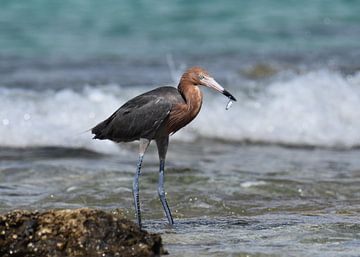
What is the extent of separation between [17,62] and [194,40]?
3.70 meters

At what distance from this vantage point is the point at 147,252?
5113 millimetres

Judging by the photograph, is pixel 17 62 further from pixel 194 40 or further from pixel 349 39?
pixel 349 39

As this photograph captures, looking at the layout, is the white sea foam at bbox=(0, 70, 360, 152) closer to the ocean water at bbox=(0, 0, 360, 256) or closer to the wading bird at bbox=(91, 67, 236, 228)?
the ocean water at bbox=(0, 0, 360, 256)

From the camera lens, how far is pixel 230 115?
1120cm

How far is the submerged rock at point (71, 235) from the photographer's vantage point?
5062 mm

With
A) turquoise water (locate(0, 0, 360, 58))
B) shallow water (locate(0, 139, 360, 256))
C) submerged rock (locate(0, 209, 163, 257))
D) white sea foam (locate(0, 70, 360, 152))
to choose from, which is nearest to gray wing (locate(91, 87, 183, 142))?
shallow water (locate(0, 139, 360, 256))

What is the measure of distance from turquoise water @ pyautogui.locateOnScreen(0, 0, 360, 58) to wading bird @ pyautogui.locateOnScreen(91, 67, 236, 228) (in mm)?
9265

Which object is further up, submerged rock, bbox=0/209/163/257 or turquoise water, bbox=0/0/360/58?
turquoise water, bbox=0/0/360/58

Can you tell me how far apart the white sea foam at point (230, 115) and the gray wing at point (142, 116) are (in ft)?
10.5

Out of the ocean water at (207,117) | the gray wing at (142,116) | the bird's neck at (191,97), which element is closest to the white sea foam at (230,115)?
the ocean water at (207,117)

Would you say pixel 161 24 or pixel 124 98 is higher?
pixel 161 24

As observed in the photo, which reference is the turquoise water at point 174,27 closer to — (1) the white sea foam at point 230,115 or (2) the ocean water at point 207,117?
(2) the ocean water at point 207,117

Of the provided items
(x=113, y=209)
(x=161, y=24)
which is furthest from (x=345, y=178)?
(x=161, y=24)

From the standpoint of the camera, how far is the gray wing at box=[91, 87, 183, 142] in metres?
6.33
